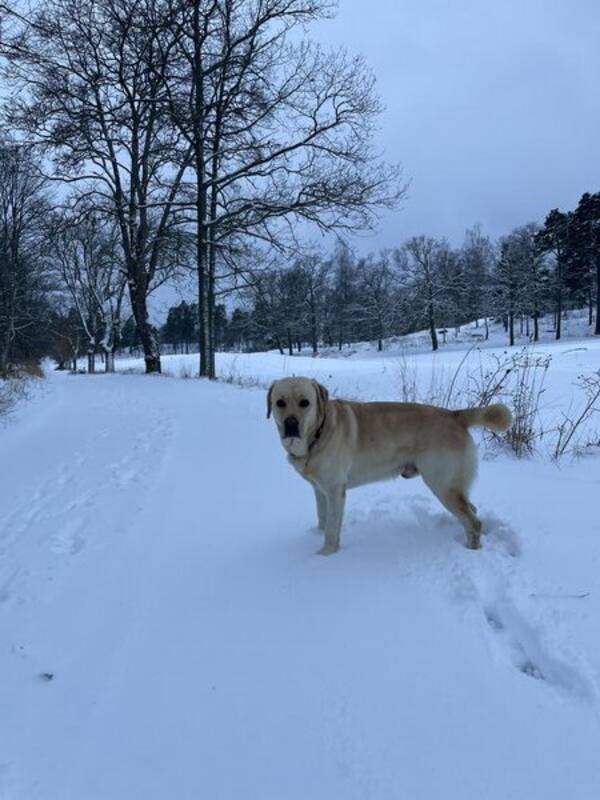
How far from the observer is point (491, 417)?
3717mm

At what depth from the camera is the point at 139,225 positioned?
809 inches

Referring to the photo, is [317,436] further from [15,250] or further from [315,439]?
[15,250]

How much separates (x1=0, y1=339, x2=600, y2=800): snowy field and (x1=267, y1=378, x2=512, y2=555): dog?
1.03 feet

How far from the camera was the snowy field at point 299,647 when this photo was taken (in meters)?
1.83

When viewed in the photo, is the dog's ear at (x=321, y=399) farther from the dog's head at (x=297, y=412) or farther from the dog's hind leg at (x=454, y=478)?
the dog's hind leg at (x=454, y=478)

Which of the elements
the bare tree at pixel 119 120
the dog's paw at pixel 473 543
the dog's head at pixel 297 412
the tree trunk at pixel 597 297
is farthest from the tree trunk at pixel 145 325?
the tree trunk at pixel 597 297

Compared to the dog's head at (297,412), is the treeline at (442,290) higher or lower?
higher

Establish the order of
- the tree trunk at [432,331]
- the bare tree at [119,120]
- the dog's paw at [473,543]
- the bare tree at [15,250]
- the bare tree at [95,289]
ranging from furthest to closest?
the tree trunk at [432,331]
the bare tree at [95,289]
the bare tree at [15,250]
the bare tree at [119,120]
the dog's paw at [473,543]

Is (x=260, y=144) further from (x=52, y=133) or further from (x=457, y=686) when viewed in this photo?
(x=457, y=686)

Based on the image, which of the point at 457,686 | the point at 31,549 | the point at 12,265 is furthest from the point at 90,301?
the point at 457,686

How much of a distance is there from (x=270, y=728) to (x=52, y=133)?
18666 mm

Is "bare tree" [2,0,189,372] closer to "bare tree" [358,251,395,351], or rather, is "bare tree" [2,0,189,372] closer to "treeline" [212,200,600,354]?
"treeline" [212,200,600,354]

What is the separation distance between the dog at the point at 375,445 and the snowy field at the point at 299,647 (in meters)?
0.31

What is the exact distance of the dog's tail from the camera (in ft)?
12.1
